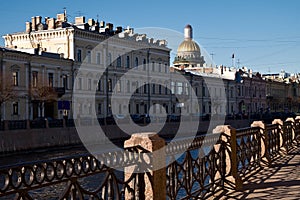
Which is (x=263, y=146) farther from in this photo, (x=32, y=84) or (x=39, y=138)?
(x=32, y=84)

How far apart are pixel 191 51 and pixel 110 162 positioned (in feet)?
258

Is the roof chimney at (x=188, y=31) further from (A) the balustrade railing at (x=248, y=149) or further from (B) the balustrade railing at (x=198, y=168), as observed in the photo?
(B) the balustrade railing at (x=198, y=168)

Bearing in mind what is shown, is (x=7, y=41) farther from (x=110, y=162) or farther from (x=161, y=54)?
(x=110, y=162)

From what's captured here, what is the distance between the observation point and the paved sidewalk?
6.61 m

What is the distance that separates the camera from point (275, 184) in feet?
24.6

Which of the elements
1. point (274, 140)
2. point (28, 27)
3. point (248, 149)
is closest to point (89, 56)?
point (28, 27)

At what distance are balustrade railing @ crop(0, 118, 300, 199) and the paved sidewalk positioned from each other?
0.26 m

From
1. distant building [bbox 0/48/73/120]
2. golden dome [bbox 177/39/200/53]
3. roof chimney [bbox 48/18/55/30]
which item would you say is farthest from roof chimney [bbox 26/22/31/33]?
golden dome [bbox 177/39/200/53]

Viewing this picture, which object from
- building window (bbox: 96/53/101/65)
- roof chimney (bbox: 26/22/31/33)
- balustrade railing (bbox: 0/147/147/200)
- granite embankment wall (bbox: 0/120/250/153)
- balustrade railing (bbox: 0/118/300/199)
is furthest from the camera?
roof chimney (bbox: 26/22/31/33)

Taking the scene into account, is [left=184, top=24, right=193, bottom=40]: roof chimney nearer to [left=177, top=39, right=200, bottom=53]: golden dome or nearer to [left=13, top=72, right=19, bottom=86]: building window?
[left=177, top=39, right=200, bottom=53]: golden dome

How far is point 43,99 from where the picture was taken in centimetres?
3288

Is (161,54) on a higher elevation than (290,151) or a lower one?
higher

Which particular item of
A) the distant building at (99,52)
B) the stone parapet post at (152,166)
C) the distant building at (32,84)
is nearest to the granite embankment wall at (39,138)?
the distant building at (32,84)

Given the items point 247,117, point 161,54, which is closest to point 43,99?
point 161,54
